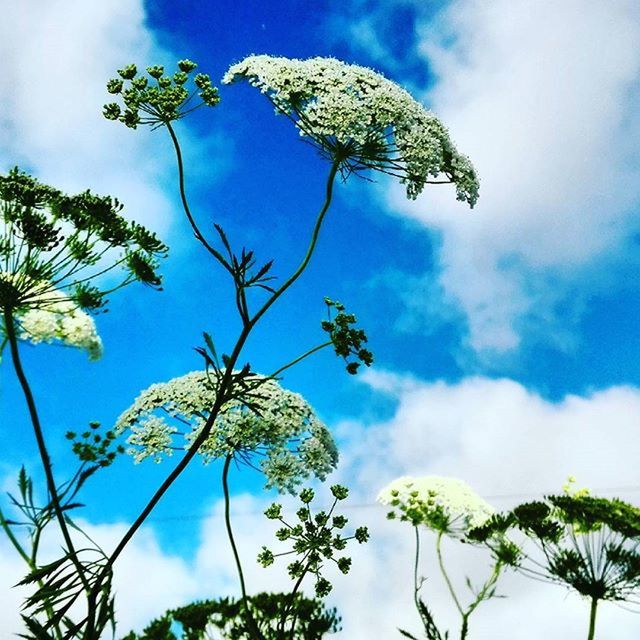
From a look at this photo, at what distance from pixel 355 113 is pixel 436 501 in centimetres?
491

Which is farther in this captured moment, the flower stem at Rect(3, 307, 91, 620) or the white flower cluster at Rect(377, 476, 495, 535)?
the white flower cluster at Rect(377, 476, 495, 535)

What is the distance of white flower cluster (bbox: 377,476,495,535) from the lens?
8312mm

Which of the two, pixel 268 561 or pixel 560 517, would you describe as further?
pixel 560 517

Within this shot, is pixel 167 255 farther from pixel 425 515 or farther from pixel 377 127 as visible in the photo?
pixel 425 515

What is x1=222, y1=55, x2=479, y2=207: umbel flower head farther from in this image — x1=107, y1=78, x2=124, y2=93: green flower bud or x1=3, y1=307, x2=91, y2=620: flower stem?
x1=3, y1=307, x2=91, y2=620: flower stem

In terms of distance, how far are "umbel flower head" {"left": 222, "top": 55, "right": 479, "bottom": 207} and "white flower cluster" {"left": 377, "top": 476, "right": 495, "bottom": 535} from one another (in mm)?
4095

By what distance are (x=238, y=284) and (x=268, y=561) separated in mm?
1798

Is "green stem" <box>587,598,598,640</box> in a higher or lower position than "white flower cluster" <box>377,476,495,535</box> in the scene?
lower

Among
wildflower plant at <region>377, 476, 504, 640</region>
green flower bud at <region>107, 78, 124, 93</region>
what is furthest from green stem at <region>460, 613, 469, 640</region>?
green flower bud at <region>107, 78, 124, 93</region>

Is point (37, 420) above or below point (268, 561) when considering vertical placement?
above

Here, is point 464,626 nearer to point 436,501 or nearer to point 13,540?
point 436,501

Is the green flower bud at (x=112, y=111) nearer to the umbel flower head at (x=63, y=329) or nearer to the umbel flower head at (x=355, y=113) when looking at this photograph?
the umbel flower head at (x=355, y=113)

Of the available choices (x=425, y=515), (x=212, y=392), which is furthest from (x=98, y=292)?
(x=425, y=515)

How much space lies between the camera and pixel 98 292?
621 cm
